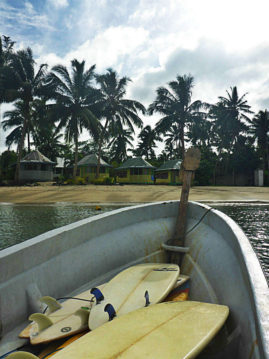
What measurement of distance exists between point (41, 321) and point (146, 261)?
5.39ft

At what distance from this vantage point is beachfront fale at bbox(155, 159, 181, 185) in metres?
31.0

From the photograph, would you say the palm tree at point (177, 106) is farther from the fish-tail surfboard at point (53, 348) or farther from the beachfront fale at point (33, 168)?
the fish-tail surfboard at point (53, 348)

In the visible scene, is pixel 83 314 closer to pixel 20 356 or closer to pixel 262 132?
pixel 20 356

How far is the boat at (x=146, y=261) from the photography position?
1.41m

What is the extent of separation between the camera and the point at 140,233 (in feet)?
10.6

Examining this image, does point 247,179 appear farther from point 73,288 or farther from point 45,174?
point 73,288

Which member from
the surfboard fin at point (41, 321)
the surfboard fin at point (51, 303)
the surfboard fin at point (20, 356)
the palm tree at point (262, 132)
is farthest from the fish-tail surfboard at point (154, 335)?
the palm tree at point (262, 132)

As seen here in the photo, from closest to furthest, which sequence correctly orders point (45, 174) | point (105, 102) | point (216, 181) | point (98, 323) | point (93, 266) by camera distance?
point (98, 323) → point (93, 266) → point (105, 102) → point (45, 174) → point (216, 181)

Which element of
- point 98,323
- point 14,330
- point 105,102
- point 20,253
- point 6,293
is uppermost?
point 105,102

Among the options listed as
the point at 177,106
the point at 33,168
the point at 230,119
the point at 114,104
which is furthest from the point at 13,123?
the point at 230,119

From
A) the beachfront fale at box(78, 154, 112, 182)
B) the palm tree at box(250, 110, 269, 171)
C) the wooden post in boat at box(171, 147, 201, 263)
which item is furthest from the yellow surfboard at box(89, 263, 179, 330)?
the palm tree at box(250, 110, 269, 171)

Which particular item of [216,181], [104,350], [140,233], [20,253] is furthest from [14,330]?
[216,181]

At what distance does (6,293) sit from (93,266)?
985 mm

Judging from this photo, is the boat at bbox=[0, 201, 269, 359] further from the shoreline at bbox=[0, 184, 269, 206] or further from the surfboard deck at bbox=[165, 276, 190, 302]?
the shoreline at bbox=[0, 184, 269, 206]
